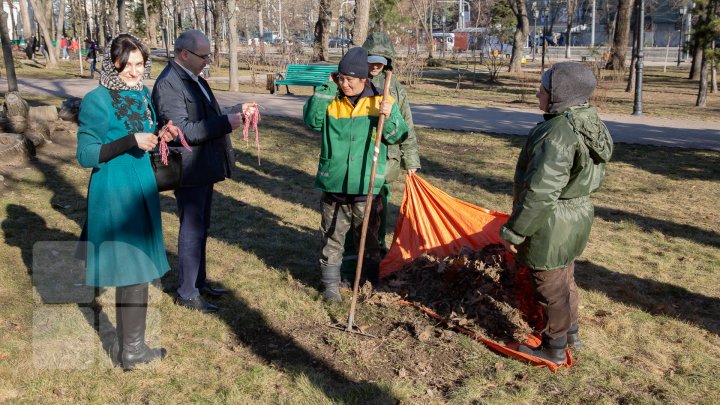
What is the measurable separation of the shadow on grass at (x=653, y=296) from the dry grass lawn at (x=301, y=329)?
0.02 metres

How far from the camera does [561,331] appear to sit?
382cm

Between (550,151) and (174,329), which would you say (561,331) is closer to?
(550,151)

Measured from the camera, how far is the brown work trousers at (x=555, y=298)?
370 centimetres

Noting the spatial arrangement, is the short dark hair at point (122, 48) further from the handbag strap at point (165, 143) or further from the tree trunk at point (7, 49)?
the tree trunk at point (7, 49)

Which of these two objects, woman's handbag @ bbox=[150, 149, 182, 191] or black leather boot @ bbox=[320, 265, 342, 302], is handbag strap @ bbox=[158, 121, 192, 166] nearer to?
woman's handbag @ bbox=[150, 149, 182, 191]

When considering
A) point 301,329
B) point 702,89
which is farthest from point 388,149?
point 702,89

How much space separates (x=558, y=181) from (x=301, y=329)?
1919 millimetres

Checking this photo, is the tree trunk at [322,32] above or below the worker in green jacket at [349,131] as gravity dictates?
above

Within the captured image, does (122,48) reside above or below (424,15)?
below

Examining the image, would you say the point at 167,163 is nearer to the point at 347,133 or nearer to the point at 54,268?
the point at 347,133

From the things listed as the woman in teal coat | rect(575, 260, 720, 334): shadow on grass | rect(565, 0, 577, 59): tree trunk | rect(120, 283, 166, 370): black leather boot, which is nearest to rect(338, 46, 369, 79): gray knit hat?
the woman in teal coat

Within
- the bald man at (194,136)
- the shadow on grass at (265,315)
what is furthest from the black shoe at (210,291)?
the bald man at (194,136)

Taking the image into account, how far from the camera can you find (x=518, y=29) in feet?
101

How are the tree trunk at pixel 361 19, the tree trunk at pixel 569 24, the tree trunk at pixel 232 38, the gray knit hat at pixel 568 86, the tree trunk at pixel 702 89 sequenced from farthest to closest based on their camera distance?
the tree trunk at pixel 569 24 < the tree trunk at pixel 702 89 < the tree trunk at pixel 361 19 < the tree trunk at pixel 232 38 < the gray knit hat at pixel 568 86
